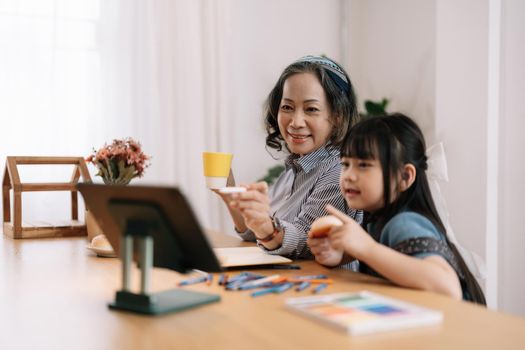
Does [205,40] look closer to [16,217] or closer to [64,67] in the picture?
[64,67]

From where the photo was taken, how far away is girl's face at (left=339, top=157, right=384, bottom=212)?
4.42 ft

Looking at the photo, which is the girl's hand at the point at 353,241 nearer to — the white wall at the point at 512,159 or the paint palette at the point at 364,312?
the paint palette at the point at 364,312

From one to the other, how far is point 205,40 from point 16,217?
6.53ft

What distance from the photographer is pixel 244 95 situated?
387 cm

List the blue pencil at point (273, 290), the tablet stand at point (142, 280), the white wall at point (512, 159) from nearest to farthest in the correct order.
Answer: the tablet stand at point (142, 280) < the blue pencil at point (273, 290) < the white wall at point (512, 159)

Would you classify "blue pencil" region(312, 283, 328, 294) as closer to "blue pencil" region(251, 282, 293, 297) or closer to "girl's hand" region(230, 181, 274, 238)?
"blue pencil" region(251, 282, 293, 297)

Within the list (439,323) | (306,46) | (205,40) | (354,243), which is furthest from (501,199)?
(439,323)

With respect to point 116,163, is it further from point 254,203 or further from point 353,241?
point 353,241

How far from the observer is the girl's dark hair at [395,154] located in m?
1.34

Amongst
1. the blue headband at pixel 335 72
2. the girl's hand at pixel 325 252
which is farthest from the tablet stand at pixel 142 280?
the blue headband at pixel 335 72

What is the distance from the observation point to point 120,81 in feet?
11.4

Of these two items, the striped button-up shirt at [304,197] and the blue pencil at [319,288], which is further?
the striped button-up shirt at [304,197]

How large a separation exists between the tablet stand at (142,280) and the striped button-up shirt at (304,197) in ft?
1.90

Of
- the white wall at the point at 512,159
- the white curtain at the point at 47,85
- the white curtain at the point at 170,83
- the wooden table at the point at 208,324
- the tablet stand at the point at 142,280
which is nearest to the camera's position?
the wooden table at the point at 208,324
